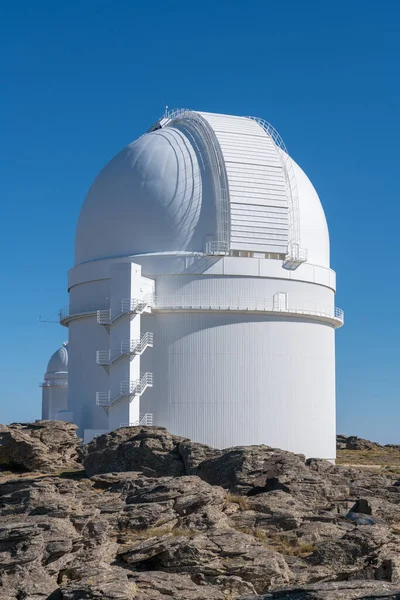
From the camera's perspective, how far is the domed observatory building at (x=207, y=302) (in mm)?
37094

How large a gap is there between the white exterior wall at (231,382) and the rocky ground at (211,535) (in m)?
11.1

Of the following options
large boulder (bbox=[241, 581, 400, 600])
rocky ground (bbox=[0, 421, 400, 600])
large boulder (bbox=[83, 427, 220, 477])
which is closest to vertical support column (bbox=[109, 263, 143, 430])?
large boulder (bbox=[83, 427, 220, 477])

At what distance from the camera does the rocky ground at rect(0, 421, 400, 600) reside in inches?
554

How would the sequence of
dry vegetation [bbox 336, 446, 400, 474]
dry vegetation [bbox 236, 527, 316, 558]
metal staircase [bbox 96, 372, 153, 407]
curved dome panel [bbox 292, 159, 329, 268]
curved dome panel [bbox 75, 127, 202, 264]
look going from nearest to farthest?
dry vegetation [bbox 236, 527, 316, 558]
metal staircase [bbox 96, 372, 153, 407]
curved dome panel [bbox 75, 127, 202, 264]
curved dome panel [bbox 292, 159, 329, 268]
dry vegetation [bbox 336, 446, 400, 474]

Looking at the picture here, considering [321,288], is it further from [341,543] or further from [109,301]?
[341,543]

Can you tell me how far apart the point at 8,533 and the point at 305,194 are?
1127 inches

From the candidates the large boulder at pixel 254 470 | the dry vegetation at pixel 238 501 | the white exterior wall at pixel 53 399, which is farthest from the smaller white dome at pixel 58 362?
the dry vegetation at pixel 238 501

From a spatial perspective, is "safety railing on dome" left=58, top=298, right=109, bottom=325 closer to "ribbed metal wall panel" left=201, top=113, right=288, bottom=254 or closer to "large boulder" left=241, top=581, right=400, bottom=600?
"ribbed metal wall panel" left=201, top=113, right=288, bottom=254

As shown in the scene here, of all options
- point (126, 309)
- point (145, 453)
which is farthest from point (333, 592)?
point (126, 309)

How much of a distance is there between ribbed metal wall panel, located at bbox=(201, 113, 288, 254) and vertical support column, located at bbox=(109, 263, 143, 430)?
4599 millimetres

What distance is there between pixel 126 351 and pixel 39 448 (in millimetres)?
5723

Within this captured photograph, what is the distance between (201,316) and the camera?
3750 centimetres

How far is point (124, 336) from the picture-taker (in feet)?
122

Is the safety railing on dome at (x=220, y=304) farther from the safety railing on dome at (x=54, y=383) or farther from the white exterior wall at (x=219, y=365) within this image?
the safety railing on dome at (x=54, y=383)
